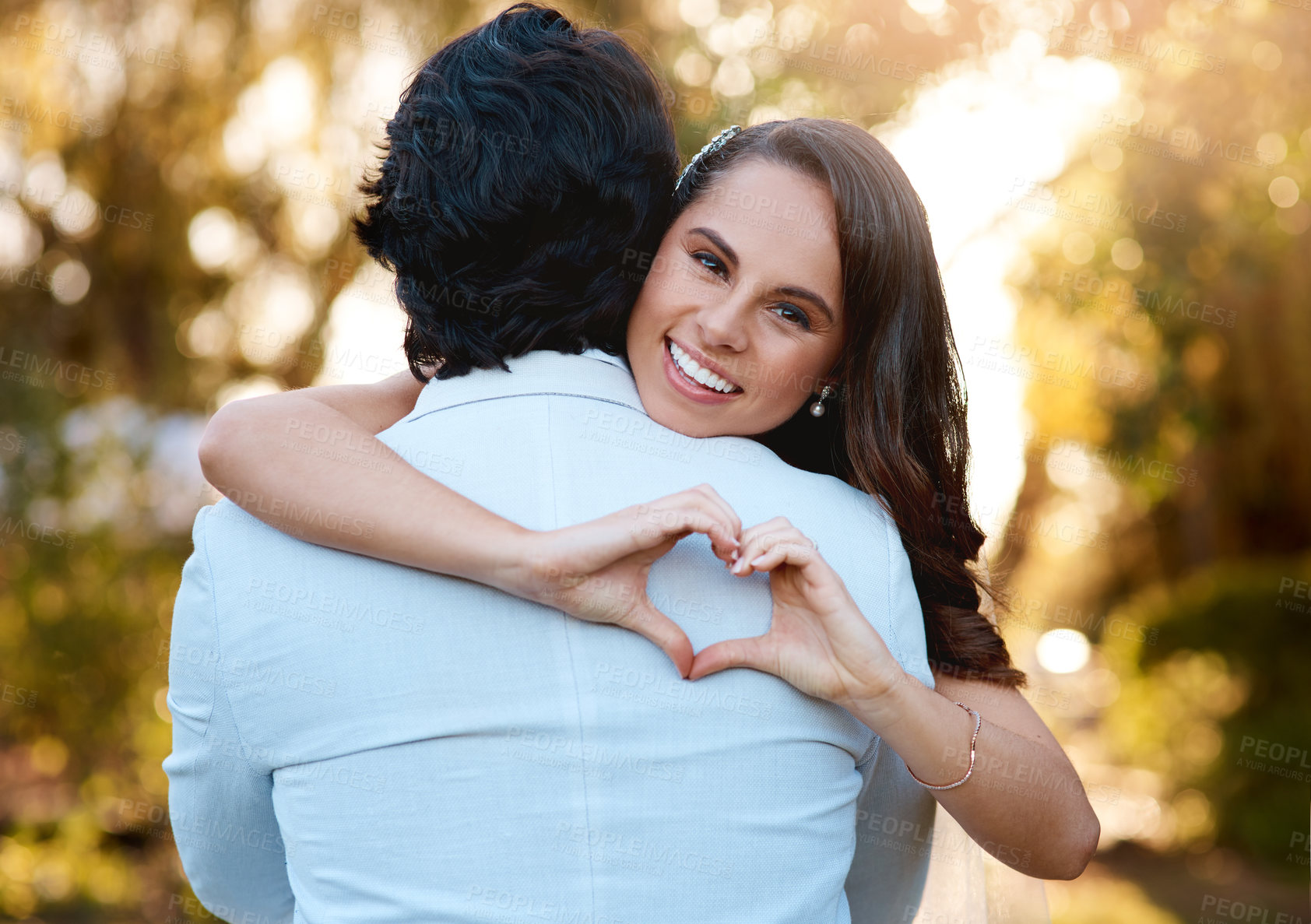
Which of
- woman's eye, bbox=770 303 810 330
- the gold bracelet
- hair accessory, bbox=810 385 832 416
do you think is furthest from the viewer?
hair accessory, bbox=810 385 832 416

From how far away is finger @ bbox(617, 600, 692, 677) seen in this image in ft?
3.63

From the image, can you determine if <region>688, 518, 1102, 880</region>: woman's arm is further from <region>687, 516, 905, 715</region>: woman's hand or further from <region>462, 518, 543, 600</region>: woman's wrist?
<region>462, 518, 543, 600</region>: woman's wrist

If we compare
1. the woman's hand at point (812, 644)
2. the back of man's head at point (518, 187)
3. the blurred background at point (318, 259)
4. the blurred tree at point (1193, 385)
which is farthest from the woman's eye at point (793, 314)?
the blurred tree at point (1193, 385)

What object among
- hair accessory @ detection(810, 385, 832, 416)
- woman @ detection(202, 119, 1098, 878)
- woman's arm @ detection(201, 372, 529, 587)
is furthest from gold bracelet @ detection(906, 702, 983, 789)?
woman's arm @ detection(201, 372, 529, 587)

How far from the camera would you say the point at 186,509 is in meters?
5.02

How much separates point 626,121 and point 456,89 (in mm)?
227

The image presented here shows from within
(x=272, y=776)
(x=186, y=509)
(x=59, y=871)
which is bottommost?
(x=59, y=871)

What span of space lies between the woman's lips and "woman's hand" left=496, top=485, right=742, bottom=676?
32 centimetres

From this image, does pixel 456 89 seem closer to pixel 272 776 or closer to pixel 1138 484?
pixel 272 776

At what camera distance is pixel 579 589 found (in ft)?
3.56

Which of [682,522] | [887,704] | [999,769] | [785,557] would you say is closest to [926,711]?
[887,704]

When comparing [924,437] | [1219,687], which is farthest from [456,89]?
[1219,687]

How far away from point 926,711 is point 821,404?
58 cm

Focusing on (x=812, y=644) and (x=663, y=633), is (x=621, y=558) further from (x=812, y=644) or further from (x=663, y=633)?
(x=812, y=644)
